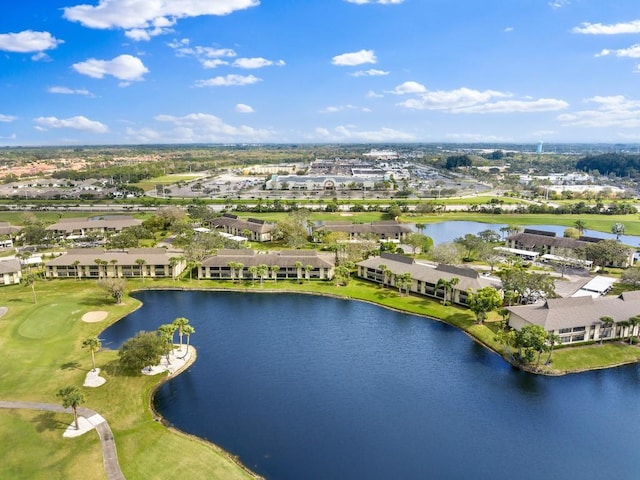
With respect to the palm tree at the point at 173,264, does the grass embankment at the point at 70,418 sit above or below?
below

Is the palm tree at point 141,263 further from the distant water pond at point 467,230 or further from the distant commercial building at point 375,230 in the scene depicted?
the distant water pond at point 467,230

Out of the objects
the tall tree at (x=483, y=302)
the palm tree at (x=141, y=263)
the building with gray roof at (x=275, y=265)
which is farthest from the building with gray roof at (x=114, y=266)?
the tall tree at (x=483, y=302)

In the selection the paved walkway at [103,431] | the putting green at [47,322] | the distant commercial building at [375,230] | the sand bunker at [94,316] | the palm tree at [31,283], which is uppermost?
the distant commercial building at [375,230]

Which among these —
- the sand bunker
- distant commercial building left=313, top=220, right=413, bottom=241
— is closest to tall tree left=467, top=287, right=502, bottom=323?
distant commercial building left=313, top=220, right=413, bottom=241

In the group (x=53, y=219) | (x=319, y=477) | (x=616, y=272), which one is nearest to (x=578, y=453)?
(x=319, y=477)

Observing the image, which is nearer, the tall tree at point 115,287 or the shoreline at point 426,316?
the shoreline at point 426,316

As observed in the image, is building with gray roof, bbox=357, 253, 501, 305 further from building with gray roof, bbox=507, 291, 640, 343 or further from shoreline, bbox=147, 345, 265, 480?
shoreline, bbox=147, 345, 265, 480

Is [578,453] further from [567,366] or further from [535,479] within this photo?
[567,366]
